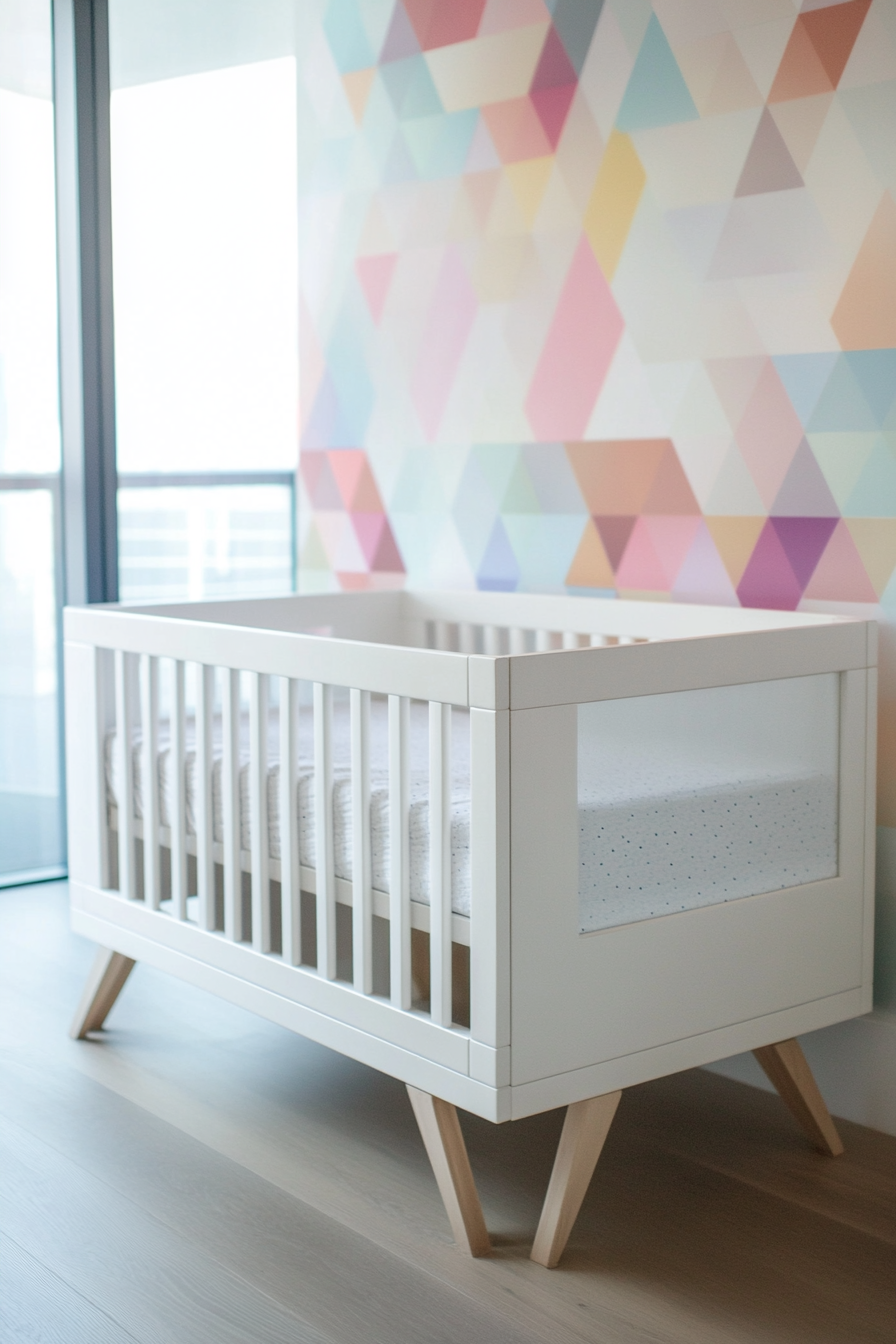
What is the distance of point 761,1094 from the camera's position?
180 cm

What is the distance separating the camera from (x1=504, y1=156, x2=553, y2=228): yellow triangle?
2.13 metres

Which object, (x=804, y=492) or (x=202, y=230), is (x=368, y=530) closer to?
(x=202, y=230)

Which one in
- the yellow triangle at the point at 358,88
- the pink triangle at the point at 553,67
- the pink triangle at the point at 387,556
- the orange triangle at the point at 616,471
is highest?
the yellow triangle at the point at 358,88

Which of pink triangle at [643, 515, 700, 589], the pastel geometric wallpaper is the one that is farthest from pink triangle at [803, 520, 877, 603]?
pink triangle at [643, 515, 700, 589]

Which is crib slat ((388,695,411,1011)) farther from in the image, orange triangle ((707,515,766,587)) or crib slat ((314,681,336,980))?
orange triangle ((707,515,766,587))

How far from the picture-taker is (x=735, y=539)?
1894 mm

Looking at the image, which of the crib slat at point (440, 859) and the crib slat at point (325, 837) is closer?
the crib slat at point (440, 859)

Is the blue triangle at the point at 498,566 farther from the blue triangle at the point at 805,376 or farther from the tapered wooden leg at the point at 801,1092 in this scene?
the tapered wooden leg at the point at 801,1092

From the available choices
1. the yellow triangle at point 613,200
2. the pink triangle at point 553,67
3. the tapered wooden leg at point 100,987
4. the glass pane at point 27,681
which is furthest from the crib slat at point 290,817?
the glass pane at point 27,681

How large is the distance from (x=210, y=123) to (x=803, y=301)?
153 cm

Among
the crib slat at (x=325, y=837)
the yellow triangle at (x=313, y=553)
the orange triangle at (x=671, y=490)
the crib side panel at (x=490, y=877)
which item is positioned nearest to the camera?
the crib side panel at (x=490, y=877)

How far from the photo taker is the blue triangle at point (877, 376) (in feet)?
5.47

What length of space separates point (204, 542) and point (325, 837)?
1.48 m

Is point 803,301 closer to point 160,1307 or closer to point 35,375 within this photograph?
point 160,1307
